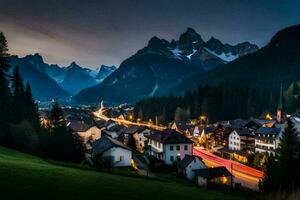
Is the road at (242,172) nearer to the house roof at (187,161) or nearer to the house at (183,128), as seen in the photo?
the house roof at (187,161)

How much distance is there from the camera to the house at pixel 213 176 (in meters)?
48.9

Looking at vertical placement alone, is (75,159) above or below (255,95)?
below

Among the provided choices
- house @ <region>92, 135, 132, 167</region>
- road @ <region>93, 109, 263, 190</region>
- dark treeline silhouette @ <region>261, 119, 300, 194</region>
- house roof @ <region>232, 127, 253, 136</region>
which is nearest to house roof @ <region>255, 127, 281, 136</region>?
house roof @ <region>232, 127, 253, 136</region>

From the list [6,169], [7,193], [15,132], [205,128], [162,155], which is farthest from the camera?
[205,128]

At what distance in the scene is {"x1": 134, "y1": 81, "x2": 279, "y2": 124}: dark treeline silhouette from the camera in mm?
141125

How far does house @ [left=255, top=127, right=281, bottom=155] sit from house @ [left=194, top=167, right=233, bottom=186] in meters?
28.4

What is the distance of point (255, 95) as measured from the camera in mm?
151250

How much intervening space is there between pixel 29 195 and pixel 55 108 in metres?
46.4

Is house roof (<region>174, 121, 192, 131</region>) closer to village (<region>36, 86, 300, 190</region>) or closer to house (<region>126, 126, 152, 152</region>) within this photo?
village (<region>36, 86, 300, 190</region>)

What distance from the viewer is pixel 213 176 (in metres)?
48.9

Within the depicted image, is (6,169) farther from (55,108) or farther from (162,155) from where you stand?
(162,155)

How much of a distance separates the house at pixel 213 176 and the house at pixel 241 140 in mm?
35822

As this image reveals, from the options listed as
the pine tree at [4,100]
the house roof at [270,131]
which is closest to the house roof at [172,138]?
the house roof at [270,131]

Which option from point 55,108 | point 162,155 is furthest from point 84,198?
point 162,155
